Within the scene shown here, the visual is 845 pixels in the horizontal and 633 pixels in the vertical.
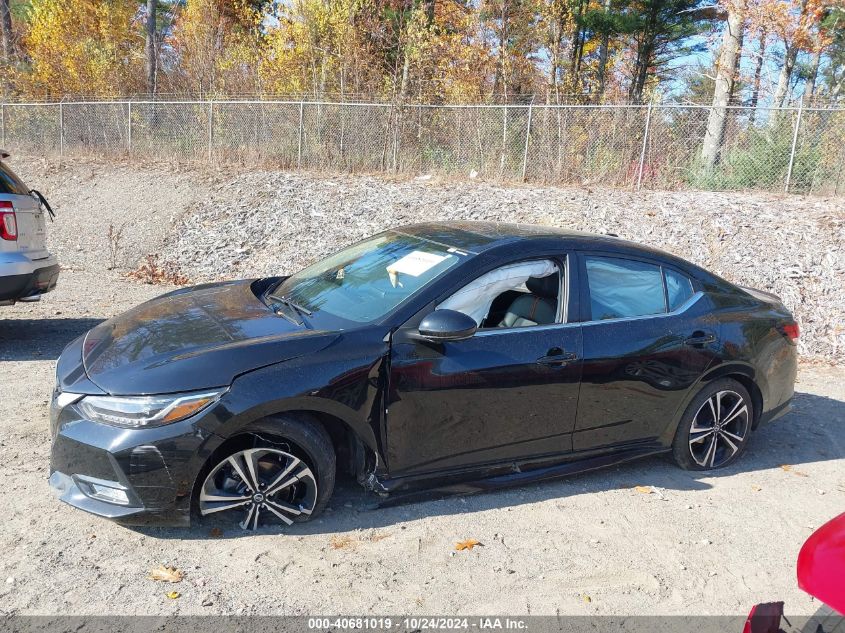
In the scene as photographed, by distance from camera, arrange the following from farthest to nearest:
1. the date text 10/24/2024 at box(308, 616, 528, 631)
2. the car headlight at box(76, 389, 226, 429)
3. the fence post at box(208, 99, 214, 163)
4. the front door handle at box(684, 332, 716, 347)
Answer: the fence post at box(208, 99, 214, 163) < the front door handle at box(684, 332, 716, 347) < the car headlight at box(76, 389, 226, 429) < the date text 10/24/2024 at box(308, 616, 528, 631)

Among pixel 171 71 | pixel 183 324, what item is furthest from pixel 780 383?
pixel 171 71

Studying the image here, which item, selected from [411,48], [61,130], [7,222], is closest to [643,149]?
[411,48]

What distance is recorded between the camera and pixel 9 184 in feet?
21.7

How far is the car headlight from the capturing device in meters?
3.28

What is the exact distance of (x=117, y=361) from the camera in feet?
11.7

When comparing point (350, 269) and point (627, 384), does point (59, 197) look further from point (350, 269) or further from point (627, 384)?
point (627, 384)

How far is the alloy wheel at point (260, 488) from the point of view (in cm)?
347

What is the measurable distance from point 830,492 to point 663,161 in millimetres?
10729

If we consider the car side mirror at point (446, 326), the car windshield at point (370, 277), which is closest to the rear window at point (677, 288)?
the car windshield at point (370, 277)

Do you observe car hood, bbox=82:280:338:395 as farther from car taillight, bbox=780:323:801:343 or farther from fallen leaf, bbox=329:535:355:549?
car taillight, bbox=780:323:801:343

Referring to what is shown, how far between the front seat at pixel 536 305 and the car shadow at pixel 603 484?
102 cm

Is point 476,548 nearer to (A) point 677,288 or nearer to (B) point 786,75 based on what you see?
(A) point 677,288

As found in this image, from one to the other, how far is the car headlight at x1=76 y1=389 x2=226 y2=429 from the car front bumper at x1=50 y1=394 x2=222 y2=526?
3 cm

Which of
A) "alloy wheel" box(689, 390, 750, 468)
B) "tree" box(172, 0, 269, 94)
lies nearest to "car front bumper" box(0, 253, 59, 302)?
"alloy wheel" box(689, 390, 750, 468)
